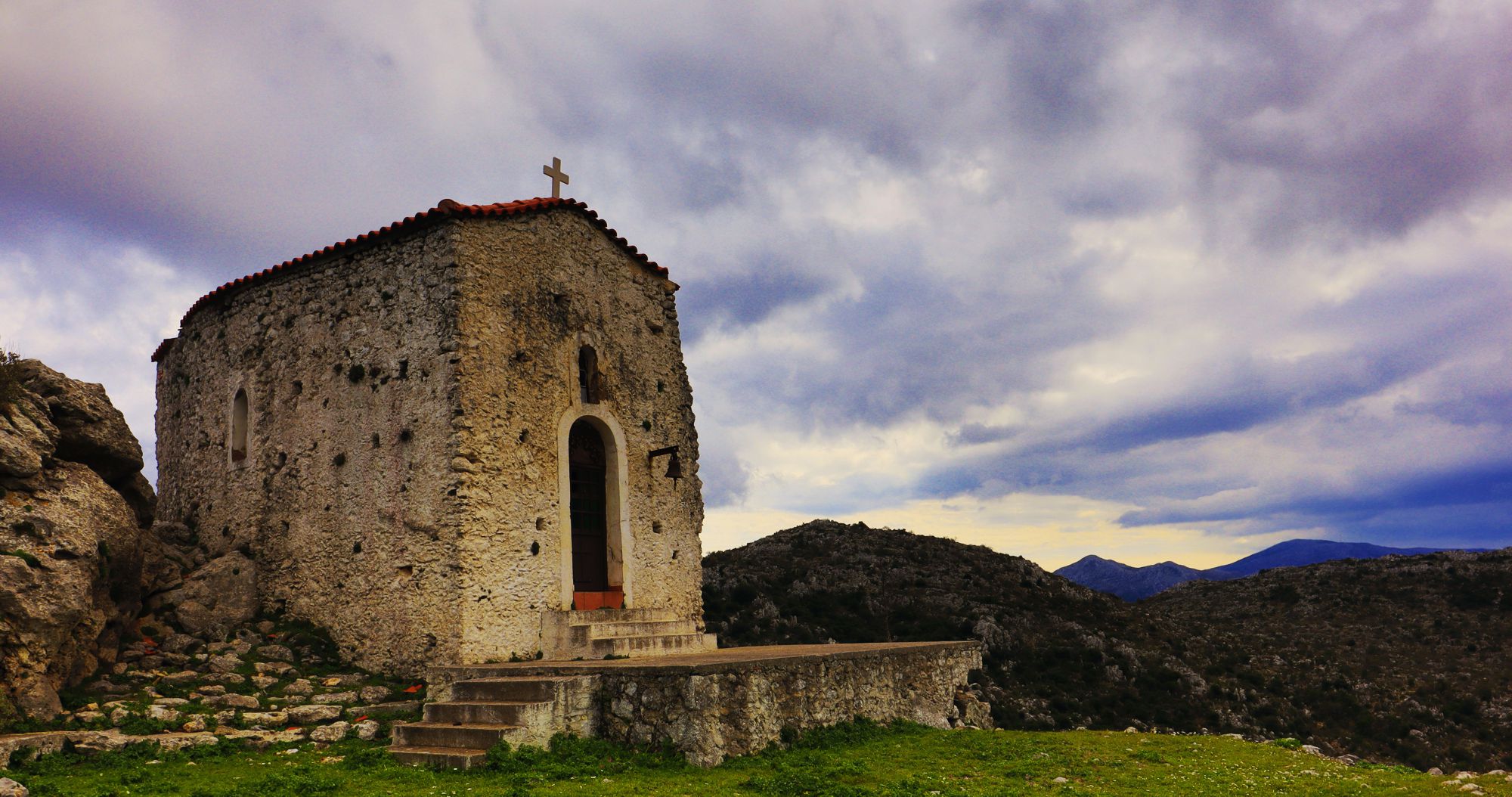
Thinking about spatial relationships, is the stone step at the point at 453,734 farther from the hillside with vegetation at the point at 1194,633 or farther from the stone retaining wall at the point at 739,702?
the hillside with vegetation at the point at 1194,633

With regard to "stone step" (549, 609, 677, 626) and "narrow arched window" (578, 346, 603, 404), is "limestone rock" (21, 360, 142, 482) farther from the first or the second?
"stone step" (549, 609, 677, 626)

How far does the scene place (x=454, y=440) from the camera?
13117 millimetres

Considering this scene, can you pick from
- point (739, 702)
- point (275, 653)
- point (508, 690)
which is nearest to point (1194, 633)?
point (739, 702)

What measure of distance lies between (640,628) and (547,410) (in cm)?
396

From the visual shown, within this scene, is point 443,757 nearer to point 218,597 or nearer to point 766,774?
point 766,774

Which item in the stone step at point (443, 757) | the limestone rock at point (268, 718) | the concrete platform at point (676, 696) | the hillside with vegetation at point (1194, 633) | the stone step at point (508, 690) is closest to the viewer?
the stone step at point (443, 757)

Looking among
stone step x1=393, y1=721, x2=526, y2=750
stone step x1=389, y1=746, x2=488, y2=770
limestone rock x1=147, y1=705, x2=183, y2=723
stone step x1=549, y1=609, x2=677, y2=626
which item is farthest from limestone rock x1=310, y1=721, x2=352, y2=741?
stone step x1=549, y1=609, x2=677, y2=626

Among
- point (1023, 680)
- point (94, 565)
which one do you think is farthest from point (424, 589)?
point (1023, 680)

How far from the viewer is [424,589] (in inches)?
516

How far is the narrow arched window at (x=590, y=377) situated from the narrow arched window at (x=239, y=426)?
21.9 ft

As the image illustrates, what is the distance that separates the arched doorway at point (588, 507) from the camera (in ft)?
50.5

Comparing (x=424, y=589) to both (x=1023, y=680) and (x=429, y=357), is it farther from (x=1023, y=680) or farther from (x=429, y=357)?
(x=1023, y=680)

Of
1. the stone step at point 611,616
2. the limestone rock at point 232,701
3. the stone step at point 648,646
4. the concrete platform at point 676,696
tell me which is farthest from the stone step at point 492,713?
the stone step at point 611,616

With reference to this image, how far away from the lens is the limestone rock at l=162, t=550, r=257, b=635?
1423 centimetres
